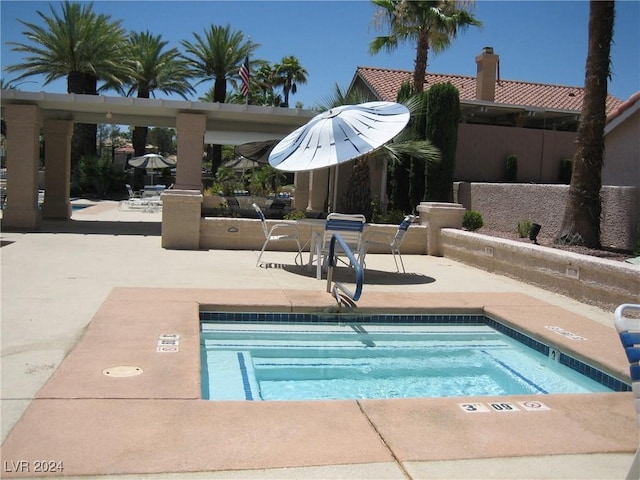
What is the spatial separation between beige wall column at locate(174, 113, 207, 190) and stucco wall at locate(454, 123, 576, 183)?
34.7ft

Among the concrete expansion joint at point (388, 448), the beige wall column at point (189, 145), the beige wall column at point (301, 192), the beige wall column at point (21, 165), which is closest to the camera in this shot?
the concrete expansion joint at point (388, 448)

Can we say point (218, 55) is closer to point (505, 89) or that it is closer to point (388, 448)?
point (505, 89)

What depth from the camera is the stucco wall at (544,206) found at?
1098 centimetres

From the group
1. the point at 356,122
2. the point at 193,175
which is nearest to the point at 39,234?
the point at 193,175

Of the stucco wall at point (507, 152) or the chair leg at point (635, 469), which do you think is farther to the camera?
the stucco wall at point (507, 152)

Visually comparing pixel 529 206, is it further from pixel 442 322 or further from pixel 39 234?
pixel 39 234

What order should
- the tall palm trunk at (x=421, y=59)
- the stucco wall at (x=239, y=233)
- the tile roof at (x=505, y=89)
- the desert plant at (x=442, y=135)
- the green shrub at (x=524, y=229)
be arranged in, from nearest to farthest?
the stucco wall at (x=239, y=233) → the green shrub at (x=524, y=229) → the desert plant at (x=442, y=135) → the tall palm trunk at (x=421, y=59) → the tile roof at (x=505, y=89)

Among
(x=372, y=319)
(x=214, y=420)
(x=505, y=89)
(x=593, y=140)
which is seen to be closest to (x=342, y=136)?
(x=372, y=319)

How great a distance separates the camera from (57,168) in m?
18.1

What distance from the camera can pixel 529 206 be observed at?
13.9 m

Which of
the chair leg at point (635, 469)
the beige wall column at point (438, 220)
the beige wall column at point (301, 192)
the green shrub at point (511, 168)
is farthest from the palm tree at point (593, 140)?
the beige wall column at point (301, 192)

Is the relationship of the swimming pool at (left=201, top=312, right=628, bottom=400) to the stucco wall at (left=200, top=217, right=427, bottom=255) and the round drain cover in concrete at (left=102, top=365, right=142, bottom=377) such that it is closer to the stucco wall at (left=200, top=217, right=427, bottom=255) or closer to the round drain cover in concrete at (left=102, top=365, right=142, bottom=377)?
the round drain cover in concrete at (left=102, top=365, right=142, bottom=377)

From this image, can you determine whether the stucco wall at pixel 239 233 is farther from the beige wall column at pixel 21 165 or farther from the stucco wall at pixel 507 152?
the stucco wall at pixel 507 152

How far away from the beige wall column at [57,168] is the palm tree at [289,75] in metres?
35.2
